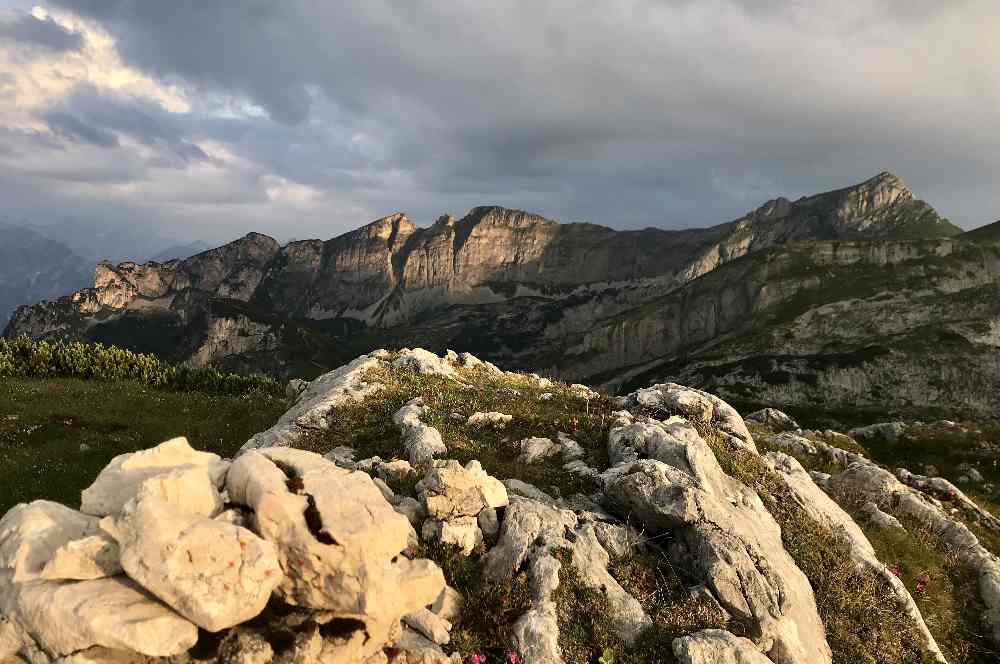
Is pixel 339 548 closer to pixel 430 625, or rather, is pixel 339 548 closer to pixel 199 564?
pixel 199 564

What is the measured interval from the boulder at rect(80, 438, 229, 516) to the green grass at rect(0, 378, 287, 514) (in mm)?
11476

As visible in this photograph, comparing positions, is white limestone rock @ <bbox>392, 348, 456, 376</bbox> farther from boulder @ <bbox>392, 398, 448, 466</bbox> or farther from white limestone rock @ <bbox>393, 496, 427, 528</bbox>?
white limestone rock @ <bbox>393, 496, 427, 528</bbox>

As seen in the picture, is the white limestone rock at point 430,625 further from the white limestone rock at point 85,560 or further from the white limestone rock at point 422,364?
the white limestone rock at point 422,364

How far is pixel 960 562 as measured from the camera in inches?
793

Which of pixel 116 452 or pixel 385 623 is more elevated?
pixel 385 623

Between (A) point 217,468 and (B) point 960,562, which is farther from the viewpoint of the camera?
(B) point 960,562

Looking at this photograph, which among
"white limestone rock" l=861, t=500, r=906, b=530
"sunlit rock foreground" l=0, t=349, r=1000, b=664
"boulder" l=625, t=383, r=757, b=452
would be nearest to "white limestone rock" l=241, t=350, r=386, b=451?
"sunlit rock foreground" l=0, t=349, r=1000, b=664

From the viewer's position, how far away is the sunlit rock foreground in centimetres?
870

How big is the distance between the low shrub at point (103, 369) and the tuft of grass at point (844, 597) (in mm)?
34147

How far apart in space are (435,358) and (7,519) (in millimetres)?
24900

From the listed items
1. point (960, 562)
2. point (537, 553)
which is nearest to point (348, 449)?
point (537, 553)

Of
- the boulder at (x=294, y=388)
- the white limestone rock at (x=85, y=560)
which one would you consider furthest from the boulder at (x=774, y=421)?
the white limestone rock at (x=85, y=560)

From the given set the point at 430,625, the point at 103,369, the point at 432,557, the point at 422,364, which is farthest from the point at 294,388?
the point at 430,625

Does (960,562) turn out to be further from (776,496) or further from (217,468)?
(217,468)
